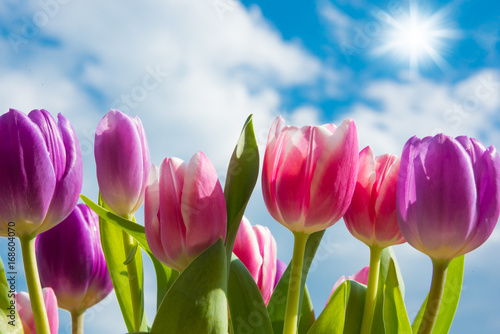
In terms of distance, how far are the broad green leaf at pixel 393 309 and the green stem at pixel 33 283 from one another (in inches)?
15.6

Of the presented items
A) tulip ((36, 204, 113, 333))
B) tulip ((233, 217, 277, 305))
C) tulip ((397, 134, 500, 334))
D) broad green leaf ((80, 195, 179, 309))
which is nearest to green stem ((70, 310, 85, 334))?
tulip ((36, 204, 113, 333))

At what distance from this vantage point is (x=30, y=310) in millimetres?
746

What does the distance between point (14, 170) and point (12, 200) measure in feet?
0.10

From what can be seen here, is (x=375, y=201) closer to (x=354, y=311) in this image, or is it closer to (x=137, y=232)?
(x=354, y=311)

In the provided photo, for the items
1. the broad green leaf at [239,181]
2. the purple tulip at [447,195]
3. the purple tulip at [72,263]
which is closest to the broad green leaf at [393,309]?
the purple tulip at [447,195]

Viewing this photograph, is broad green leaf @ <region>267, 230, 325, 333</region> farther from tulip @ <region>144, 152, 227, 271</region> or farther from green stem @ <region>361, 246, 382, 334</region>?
tulip @ <region>144, 152, 227, 271</region>

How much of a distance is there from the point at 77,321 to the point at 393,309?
1.39ft

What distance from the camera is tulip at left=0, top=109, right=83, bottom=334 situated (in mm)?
597

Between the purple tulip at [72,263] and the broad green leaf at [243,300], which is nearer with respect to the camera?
the broad green leaf at [243,300]

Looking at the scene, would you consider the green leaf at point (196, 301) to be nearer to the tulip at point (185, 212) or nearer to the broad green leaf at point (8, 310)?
the tulip at point (185, 212)

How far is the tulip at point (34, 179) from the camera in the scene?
0.60m

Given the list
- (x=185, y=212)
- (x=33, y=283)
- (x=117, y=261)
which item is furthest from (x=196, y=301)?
(x=117, y=261)

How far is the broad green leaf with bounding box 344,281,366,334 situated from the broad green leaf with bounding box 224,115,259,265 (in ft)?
0.74

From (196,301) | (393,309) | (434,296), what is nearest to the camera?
(196,301)
